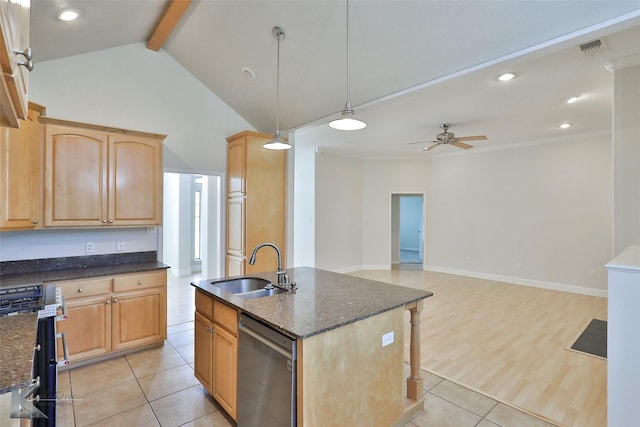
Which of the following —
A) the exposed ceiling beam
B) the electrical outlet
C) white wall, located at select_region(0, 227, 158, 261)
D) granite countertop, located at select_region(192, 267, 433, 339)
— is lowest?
the electrical outlet

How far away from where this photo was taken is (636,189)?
2.95m

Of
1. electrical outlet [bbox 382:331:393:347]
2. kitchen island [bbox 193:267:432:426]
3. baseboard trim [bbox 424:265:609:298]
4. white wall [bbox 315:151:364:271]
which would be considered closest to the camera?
kitchen island [bbox 193:267:432:426]

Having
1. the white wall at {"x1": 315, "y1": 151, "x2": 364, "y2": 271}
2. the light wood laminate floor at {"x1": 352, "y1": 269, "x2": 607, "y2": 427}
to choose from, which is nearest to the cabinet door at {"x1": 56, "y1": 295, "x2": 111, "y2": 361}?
the light wood laminate floor at {"x1": 352, "y1": 269, "x2": 607, "y2": 427}

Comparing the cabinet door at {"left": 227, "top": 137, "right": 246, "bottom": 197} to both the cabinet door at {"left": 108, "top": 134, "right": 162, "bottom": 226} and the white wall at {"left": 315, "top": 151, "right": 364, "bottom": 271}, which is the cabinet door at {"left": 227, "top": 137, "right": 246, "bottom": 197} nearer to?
the cabinet door at {"left": 108, "top": 134, "right": 162, "bottom": 226}

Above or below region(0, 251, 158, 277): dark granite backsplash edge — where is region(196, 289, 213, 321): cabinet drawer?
below

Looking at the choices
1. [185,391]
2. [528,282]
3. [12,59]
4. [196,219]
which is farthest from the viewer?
[196,219]

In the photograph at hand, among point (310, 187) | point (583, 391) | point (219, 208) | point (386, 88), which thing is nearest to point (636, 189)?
point (583, 391)

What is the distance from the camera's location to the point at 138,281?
10.3 feet

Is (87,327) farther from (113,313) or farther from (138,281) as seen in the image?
(138,281)

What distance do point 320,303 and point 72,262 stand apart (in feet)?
9.32

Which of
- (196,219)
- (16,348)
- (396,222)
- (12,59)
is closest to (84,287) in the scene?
(16,348)

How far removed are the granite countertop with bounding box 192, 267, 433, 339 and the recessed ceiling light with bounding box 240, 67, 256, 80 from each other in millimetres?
2371

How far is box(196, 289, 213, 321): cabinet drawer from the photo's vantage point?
2.24 metres

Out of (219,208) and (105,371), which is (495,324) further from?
(105,371)
